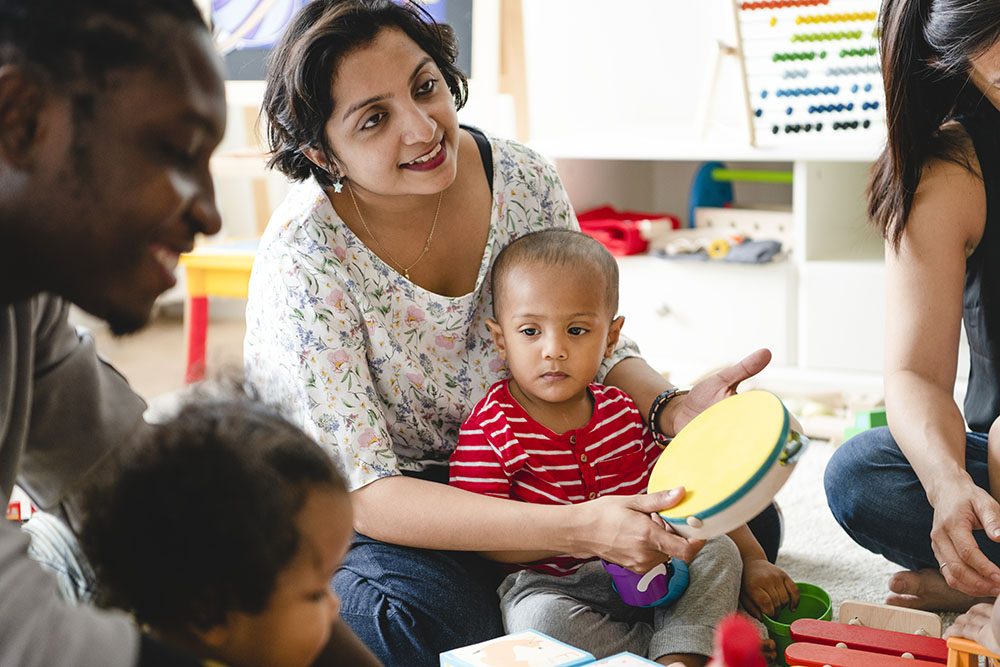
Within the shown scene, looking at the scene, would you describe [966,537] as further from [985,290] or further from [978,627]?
[985,290]

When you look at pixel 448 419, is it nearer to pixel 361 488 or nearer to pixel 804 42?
pixel 361 488

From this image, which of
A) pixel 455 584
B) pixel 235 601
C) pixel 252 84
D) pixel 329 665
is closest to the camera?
pixel 235 601

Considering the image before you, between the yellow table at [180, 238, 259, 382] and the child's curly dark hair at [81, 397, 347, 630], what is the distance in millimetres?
1817

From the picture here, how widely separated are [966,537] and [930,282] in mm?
348

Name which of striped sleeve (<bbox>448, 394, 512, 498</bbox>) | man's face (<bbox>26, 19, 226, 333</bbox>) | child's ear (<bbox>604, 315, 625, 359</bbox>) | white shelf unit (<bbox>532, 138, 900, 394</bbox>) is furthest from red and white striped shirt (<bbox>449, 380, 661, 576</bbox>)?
white shelf unit (<bbox>532, 138, 900, 394</bbox>)

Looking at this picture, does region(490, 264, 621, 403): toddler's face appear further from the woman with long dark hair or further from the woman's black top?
the woman's black top

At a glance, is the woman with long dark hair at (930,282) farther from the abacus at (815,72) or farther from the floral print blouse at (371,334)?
the abacus at (815,72)

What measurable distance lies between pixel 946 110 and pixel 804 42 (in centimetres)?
111

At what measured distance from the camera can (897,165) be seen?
4.48 ft

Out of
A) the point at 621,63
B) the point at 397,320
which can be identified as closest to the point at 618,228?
the point at 621,63

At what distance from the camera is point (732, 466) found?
3.34 feet

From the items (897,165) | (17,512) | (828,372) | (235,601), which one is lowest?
(828,372)

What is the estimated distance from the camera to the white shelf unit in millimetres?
2361

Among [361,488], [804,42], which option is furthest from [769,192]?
[361,488]
